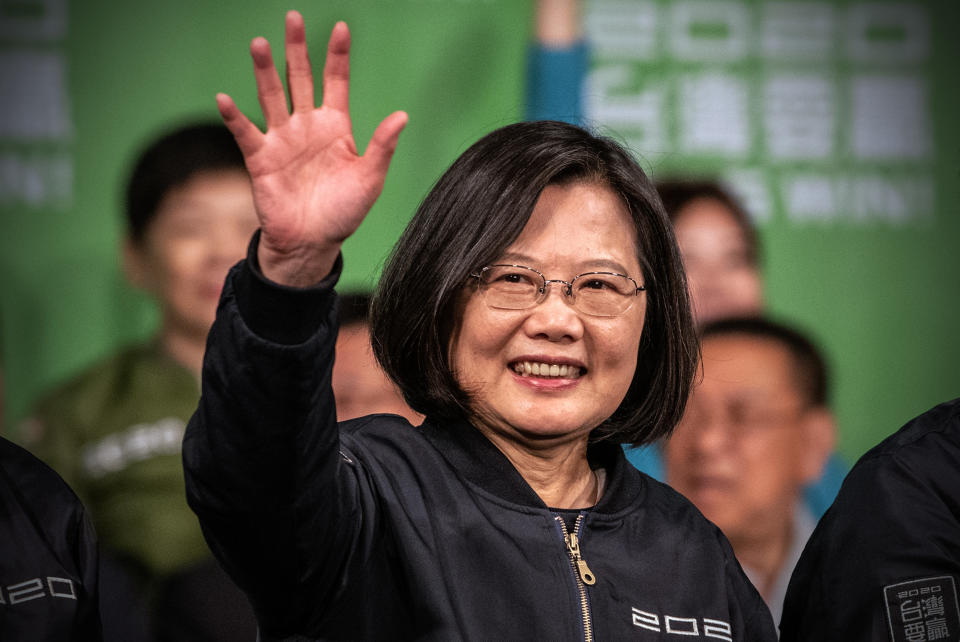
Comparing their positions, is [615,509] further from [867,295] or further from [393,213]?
[867,295]

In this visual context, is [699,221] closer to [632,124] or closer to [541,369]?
[632,124]

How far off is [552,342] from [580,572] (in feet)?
1.03

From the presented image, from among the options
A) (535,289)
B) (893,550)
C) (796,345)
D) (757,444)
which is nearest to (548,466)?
(535,289)

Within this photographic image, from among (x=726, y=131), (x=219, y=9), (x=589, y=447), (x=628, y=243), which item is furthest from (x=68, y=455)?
(x=726, y=131)

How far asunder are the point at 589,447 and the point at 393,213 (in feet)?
5.04

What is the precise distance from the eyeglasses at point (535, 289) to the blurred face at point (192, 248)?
159 centimetres

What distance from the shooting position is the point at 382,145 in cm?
127

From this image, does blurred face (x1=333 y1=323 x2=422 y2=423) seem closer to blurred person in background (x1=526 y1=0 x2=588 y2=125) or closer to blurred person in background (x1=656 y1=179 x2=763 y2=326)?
blurred person in background (x1=526 y1=0 x2=588 y2=125)

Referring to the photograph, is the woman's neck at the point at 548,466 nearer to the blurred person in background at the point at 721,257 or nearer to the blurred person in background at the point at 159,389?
the blurred person in background at the point at 159,389

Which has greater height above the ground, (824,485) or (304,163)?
(304,163)

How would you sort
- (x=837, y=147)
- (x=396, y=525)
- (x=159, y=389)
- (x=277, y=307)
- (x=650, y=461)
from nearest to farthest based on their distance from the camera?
(x=277, y=307) < (x=396, y=525) < (x=159, y=389) < (x=650, y=461) < (x=837, y=147)

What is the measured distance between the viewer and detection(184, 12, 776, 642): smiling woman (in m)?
1.22

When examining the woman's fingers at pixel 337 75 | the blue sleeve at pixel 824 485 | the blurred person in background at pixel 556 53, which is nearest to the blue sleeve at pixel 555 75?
the blurred person in background at pixel 556 53

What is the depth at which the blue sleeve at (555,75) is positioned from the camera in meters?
3.24
